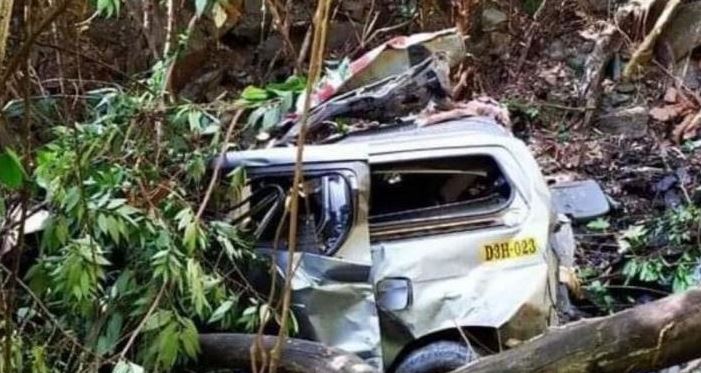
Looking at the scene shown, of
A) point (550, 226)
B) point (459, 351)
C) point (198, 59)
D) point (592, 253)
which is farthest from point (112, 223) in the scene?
point (198, 59)

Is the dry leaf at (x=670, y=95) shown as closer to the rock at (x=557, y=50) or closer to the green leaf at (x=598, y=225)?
the rock at (x=557, y=50)

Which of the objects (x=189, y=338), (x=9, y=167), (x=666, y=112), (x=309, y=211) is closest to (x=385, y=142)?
(x=309, y=211)

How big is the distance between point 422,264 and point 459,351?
0.44m

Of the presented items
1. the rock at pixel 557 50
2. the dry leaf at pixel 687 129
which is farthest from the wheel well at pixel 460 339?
the rock at pixel 557 50

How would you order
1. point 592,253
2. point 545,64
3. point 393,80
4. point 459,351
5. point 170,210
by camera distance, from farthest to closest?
1. point 545,64
2. point 592,253
3. point 393,80
4. point 459,351
5. point 170,210

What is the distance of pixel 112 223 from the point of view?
393 centimetres

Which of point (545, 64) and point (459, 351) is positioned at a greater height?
point (459, 351)

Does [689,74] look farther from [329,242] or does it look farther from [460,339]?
[329,242]

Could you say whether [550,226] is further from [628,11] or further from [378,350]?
[628,11]

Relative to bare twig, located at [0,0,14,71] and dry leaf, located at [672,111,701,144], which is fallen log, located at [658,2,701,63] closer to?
dry leaf, located at [672,111,701,144]

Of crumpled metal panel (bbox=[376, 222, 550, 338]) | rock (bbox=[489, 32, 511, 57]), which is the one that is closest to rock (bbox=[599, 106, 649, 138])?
rock (bbox=[489, 32, 511, 57])

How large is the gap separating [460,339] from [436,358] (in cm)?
16

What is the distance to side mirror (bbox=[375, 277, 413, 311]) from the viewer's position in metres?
4.70

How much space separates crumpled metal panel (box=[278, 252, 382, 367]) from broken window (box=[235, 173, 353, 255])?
0.40 feet
